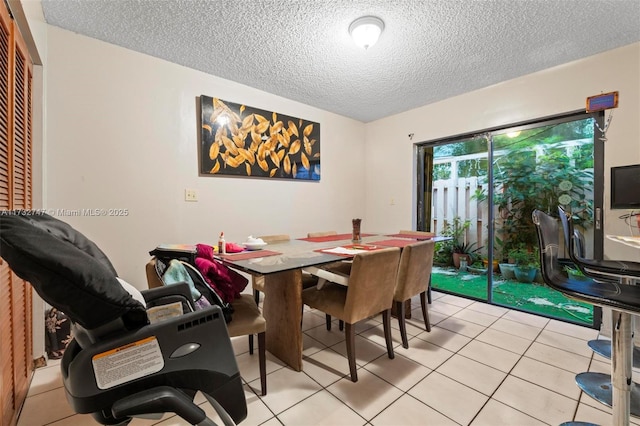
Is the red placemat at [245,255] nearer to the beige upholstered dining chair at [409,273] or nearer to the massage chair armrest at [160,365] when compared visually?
the massage chair armrest at [160,365]

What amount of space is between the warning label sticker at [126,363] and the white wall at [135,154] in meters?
1.95

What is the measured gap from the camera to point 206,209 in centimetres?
281

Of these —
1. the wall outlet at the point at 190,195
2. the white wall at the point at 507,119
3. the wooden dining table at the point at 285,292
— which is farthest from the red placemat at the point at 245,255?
the white wall at the point at 507,119

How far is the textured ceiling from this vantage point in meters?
1.84

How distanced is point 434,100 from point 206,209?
10.0 ft

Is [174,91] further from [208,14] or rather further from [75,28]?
[208,14]

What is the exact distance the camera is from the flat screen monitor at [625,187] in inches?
85.0

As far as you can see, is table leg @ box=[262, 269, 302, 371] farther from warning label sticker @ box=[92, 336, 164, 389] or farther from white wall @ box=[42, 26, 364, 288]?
white wall @ box=[42, 26, 364, 288]

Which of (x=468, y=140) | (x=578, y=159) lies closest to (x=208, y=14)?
(x=468, y=140)

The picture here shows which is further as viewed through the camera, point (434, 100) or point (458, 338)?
point (434, 100)

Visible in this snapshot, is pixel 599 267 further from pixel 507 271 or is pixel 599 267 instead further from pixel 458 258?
pixel 458 258

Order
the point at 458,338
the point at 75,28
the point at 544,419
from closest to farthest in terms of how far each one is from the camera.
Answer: the point at 544,419 < the point at 75,28 < the point at 458,338

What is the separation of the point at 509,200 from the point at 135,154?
3.97 m

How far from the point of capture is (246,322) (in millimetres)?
1557
